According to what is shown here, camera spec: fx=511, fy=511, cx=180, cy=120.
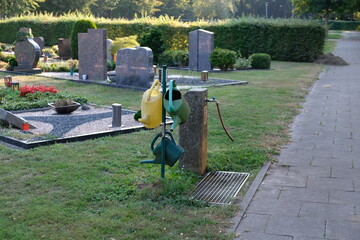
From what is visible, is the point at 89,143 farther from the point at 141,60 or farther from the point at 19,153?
the point at 141,60

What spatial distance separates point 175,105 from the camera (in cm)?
554

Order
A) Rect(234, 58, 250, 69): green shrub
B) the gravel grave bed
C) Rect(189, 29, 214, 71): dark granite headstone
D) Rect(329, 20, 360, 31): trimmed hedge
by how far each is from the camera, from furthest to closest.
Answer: Rect(329, 20, 360, 31): trimmed hedge, Rect(234, 58, 250, 69): green shrub, Rect(189, 29, 214, 71): dark granite headstone, the gravel grave bed

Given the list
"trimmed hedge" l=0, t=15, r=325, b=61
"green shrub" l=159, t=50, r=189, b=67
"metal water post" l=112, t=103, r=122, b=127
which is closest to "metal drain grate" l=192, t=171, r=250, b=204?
"metal water post" l=112, t=103, r=122, b=127

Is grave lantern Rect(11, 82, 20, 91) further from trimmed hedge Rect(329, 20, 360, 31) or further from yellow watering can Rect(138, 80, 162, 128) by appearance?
trimmed hedge Rect(329, 20, 360, 31)

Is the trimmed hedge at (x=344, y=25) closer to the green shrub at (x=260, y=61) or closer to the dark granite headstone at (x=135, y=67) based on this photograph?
the green shrub at (x=260, y=61)

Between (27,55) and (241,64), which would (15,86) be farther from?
(241,64)

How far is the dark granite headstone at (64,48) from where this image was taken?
27156mm

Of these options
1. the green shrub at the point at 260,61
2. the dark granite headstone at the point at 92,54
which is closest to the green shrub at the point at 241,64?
the green shrub at the point at 260,61

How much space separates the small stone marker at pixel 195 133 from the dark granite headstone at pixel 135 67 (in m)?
8.68

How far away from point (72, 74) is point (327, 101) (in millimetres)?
10088

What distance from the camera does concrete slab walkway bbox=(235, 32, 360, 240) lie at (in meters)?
4.86

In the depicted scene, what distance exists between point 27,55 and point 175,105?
1589 centimetres

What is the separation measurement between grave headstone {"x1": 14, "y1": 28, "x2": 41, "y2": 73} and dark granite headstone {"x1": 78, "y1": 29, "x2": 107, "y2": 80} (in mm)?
3118

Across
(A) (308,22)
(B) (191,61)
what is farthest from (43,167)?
(A) (308,22)
